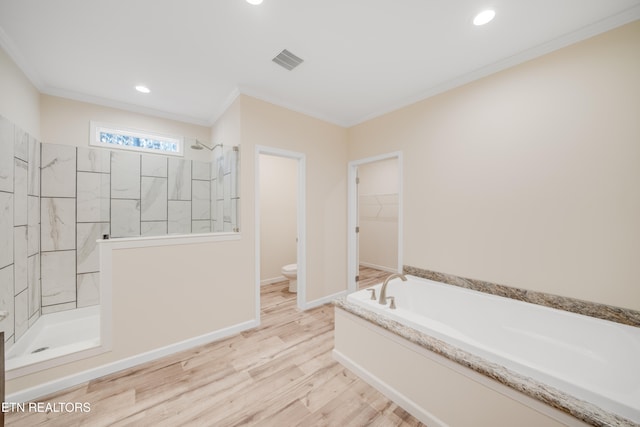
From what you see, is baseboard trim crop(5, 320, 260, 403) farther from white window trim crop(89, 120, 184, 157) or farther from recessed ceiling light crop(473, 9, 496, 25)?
recessed ceiling light crop(473, 9, 496, 25)

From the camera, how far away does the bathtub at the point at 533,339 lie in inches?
40.6

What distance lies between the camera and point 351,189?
3346 mm

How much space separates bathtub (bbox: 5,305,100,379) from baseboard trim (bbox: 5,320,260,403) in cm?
13

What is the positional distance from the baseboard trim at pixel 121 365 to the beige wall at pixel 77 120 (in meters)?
2.26

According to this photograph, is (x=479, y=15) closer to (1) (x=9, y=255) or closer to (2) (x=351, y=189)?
(2) (x=351, y=189)

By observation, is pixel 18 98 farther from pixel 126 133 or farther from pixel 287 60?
pixel 287 60

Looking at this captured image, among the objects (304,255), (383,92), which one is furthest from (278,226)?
(383,92)

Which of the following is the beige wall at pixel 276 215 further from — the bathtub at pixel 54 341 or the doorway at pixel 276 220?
the bathtub at pixel 54 341

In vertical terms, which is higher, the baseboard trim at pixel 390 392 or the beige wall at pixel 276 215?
the beige wall at pixel 276 215

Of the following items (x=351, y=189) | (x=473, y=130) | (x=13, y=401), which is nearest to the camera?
(x=13, y=401)

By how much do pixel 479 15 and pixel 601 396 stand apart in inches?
85.0

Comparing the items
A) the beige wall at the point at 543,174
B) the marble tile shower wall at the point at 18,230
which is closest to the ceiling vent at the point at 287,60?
the beige wall at the point at 543,174

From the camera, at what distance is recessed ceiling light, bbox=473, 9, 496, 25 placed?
1.49 meters

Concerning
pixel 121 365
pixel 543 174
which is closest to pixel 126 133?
pixel 121 365
